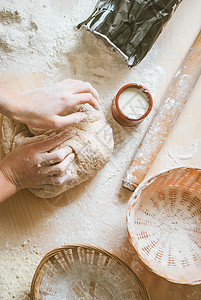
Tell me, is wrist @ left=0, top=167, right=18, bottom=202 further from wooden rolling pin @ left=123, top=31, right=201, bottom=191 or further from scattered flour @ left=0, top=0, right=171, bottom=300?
wooden rolling pin @ left=123, top=31, right=201, bottom=191

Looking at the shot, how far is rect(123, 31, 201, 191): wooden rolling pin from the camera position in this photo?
1321mm

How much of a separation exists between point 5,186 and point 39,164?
0.54 ft

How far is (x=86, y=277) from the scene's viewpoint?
1.30 m

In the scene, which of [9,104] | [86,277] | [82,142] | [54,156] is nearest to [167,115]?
[82,142]

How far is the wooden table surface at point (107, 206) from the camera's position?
133 centimetres

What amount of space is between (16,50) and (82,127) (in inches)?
17.8

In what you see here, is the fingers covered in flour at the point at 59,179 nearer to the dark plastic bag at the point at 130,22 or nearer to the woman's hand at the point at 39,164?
the woman's hand at the point at 39,164

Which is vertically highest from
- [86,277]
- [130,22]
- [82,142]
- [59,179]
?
[130,22]

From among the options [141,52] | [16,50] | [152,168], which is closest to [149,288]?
[152,168]

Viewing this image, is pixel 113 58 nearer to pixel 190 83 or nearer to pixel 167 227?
pixel 190 83

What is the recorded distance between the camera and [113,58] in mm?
1358

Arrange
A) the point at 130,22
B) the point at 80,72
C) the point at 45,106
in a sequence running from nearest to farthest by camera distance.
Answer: the point at 45,106 → the point at 130,22 → the point at 80,72

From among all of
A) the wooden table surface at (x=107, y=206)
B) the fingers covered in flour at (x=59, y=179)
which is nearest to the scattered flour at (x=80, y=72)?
the wooden table surface at (x=107, y=206)

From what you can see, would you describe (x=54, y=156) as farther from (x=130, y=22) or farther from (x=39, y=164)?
(x=130, y=22)
